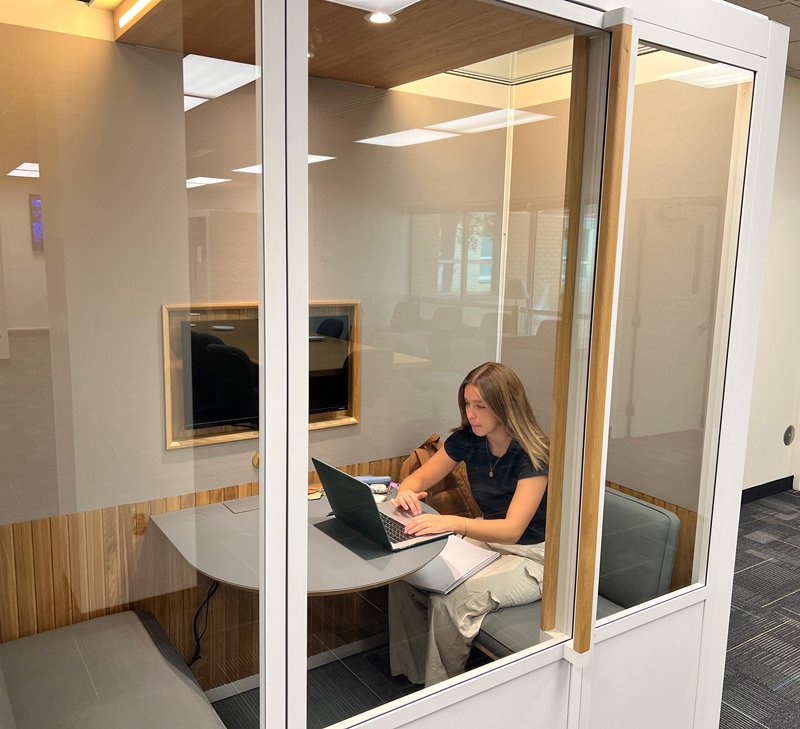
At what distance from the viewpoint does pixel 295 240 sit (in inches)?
41.9

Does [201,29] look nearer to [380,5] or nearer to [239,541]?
[380,5]

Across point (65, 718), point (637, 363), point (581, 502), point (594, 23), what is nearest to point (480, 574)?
point (581, 502)

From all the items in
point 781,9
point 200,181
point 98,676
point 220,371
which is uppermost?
point 781,9

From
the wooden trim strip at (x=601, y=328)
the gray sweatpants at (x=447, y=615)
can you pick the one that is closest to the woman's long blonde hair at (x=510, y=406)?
the wooden trim strip at (x=601, y=328)

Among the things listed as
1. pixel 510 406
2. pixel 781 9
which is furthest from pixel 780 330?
pixel 510 406

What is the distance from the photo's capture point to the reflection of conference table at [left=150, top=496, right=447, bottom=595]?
43.7 inches

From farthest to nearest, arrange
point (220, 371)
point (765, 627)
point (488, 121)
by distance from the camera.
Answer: point (765, 627) → point (488, 121) → point (220, 371)

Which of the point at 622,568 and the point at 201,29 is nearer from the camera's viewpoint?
the point at 201,29

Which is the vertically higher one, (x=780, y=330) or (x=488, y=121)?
(x=488, y=121)

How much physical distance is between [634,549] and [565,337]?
1.95ft

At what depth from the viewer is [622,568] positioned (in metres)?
1.66

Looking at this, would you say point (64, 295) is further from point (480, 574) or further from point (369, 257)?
point (480, 574)

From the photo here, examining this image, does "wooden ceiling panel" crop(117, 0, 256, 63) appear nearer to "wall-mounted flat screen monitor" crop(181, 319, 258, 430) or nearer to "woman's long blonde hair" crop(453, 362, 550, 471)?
"wall-mounted flat screen monitor" crop(181, 319, 258, 430)

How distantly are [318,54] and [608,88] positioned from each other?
0.66 m
